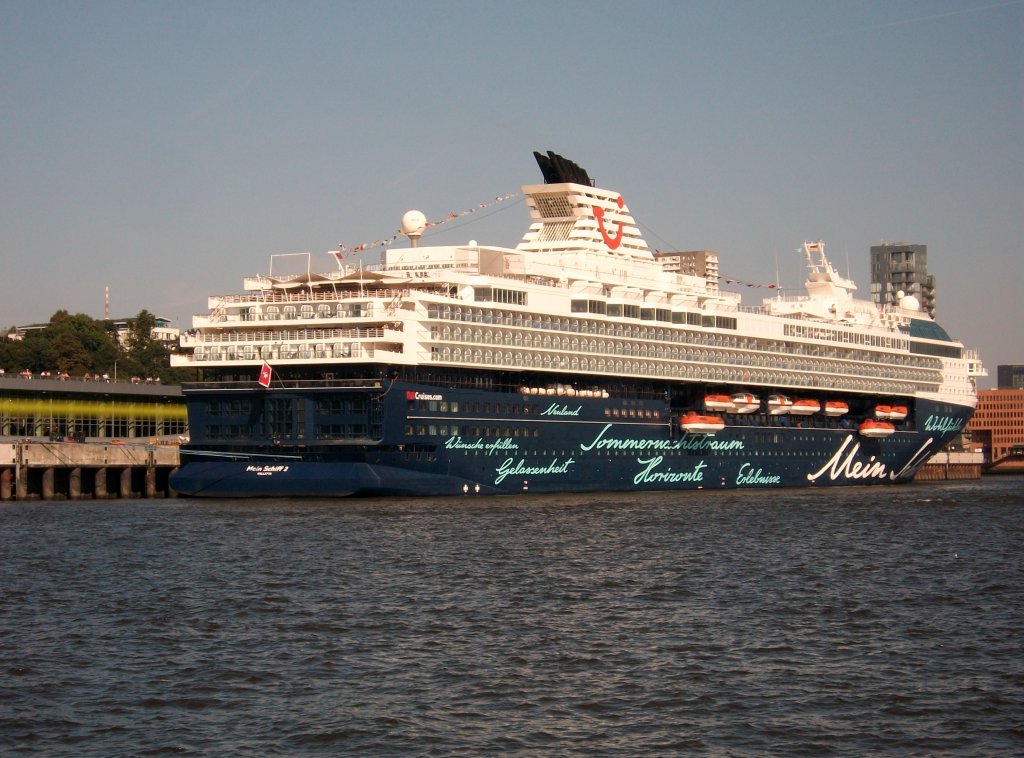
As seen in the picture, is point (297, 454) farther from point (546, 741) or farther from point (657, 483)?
point (546, 741)

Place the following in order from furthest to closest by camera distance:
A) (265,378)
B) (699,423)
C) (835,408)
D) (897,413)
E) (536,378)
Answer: (897,413) < (835,408) < (699,423) < (536,378) < (265,378)

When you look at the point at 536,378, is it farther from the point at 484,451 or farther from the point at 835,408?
the point at 835,408

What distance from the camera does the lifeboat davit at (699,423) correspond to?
8312cm

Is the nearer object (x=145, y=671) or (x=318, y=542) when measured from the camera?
(x=145, y=671)

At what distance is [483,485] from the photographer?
69875 millimetres

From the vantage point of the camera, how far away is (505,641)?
28984 mm

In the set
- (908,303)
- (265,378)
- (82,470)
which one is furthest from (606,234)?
(908,303)

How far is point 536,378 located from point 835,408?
29482 mm

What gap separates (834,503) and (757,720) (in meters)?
52.1

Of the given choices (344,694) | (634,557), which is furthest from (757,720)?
(634,557)

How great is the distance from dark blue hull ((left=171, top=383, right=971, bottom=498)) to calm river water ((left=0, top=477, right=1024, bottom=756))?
41.9 feet

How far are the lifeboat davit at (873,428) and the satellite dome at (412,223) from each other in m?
37.3

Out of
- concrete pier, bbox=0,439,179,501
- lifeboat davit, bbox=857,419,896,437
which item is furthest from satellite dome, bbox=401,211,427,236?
lifeboat davit, bbox=857,419,896,437

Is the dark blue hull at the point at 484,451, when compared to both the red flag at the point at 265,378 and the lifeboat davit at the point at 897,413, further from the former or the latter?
the lifeboat davit at the point at 897,413
